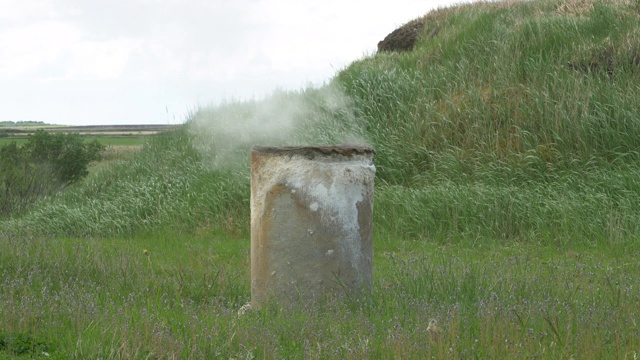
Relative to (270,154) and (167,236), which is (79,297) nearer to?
(270,154)

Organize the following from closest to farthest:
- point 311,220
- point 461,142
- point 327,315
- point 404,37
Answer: point 327,315
point 311,220
point 461,142
point 404,37

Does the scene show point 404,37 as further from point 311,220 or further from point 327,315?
point 327,315

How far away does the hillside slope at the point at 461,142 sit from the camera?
1024 cm

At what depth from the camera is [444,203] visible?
1052 cm

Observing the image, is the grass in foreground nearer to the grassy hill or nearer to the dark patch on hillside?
the grassy hill

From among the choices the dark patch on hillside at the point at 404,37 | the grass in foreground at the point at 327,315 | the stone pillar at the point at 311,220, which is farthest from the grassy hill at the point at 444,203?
the dark patch on hillside at the point at 404,37

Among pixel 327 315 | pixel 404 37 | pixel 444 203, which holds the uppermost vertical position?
pixel 404 37

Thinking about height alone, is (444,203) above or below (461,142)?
below

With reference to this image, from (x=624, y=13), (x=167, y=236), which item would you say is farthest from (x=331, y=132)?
(x=624, y=13)

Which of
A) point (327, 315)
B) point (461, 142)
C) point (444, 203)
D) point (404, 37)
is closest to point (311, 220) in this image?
point (327, 315)

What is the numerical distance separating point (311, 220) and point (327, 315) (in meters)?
0.78

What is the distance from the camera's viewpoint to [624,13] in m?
15.1

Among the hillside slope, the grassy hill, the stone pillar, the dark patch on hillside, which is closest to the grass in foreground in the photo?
the grassy hill

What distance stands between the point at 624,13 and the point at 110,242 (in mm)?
11134
